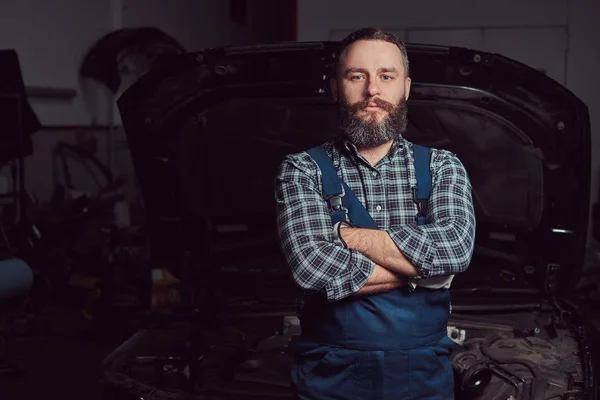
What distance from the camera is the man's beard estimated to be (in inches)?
68.2

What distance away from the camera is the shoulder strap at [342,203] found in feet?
5.69

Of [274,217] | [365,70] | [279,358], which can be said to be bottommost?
[279,358]

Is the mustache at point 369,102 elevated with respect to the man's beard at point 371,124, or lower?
elevated

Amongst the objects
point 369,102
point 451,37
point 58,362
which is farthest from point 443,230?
point 451,37

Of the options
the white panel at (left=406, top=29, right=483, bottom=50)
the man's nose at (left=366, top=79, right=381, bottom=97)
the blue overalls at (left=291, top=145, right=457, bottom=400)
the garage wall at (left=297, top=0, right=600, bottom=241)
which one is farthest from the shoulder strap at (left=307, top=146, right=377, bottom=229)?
the garage wall at (left=297, top=0, right=600, bottom=241)

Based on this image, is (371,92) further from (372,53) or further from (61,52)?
(61,52)

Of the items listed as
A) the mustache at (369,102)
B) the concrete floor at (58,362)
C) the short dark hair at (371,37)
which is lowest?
the concrete floor at (58,362)

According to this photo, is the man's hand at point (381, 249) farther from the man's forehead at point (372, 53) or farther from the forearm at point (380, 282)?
the man's forehead at point (372, 53)

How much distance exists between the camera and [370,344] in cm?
165

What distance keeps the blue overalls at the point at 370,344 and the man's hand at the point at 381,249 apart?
0.06 m

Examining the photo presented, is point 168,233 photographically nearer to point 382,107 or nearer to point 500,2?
point 382,107

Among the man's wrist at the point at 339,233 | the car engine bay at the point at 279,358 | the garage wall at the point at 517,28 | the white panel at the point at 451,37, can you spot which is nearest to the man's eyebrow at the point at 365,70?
the man's wrist at the point at 339,233

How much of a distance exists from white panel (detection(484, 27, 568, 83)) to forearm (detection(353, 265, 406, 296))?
492 cm

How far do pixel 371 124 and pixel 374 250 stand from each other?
30cm
